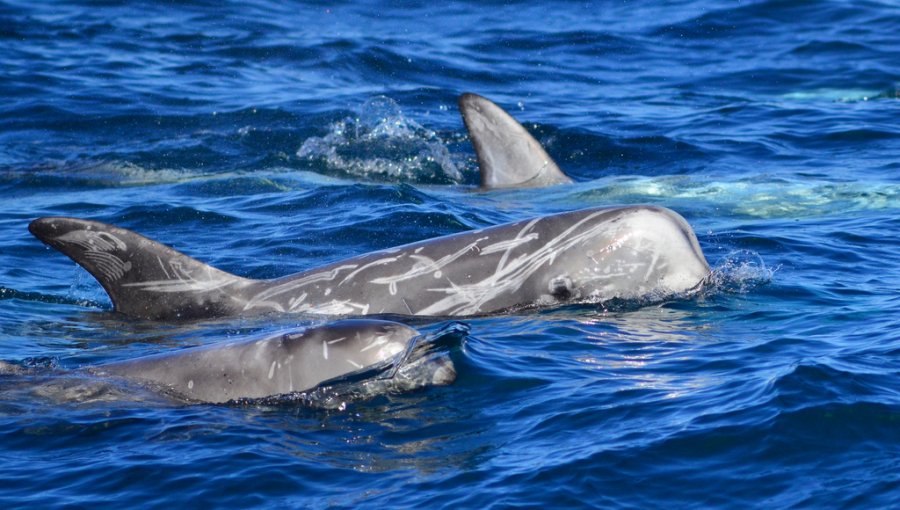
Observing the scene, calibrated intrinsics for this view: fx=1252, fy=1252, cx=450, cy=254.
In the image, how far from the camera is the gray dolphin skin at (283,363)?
8.16 m

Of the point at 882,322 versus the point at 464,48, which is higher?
the point at 464,48

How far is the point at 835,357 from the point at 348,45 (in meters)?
19.1

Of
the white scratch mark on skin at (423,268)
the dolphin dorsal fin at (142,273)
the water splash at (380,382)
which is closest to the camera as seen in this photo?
the water splash at (380,382)

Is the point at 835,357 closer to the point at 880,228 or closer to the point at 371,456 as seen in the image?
the point at 371,456

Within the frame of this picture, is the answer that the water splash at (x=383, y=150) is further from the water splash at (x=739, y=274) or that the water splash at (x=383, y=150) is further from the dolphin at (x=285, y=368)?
the dolphin at (x=285, y=368)

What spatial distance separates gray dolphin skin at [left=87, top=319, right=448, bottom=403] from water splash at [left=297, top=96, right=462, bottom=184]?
909 centimetres

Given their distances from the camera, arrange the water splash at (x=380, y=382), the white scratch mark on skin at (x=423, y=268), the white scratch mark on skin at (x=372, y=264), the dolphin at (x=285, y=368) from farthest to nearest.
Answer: the white scratch mark on skin at (x=372, y=264), the white scratch mark on skin at (x=423, y=268), the dolphin at (x=285, y=368), the water splash at (x=380, y=382)

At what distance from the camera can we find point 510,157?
645 inches

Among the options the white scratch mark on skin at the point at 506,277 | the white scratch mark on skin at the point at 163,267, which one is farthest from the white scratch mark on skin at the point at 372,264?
the white scratch mark on skin at the point at 163,267

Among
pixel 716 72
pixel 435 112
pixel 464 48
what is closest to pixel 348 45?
pixel 464 48

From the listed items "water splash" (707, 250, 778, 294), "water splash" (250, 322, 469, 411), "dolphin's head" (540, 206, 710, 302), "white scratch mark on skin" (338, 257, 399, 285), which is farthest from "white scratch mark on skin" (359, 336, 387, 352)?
"water splash" (707, 250, 778, 294)

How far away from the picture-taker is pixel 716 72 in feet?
83.6

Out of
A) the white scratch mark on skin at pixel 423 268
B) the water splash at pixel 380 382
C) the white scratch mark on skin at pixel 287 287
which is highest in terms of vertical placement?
the white scratch mark on skin at pixel 423 268

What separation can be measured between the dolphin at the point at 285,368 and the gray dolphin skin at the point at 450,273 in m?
1.65
